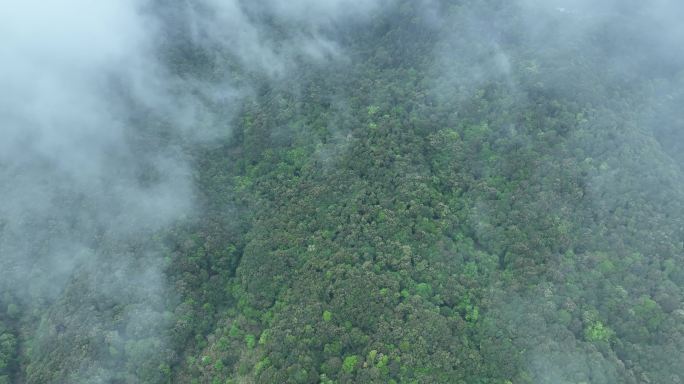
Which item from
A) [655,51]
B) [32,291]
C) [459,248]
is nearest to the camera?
[459,248]

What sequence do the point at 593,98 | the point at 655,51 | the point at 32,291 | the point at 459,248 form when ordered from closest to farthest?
the point at 459,248
the point at 32,291
the point at 593,98
the point at 655,51

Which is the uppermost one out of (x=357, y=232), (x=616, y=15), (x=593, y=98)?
(x=616, y=15)

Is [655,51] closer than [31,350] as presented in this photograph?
No

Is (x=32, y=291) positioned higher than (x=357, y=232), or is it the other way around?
(x=32, y=291)

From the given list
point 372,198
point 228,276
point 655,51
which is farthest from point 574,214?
point 228,276

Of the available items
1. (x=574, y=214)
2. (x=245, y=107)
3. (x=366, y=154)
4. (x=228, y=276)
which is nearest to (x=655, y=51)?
(x=574, y=214)

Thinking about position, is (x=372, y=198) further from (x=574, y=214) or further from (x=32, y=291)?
(x=32, y=291)
